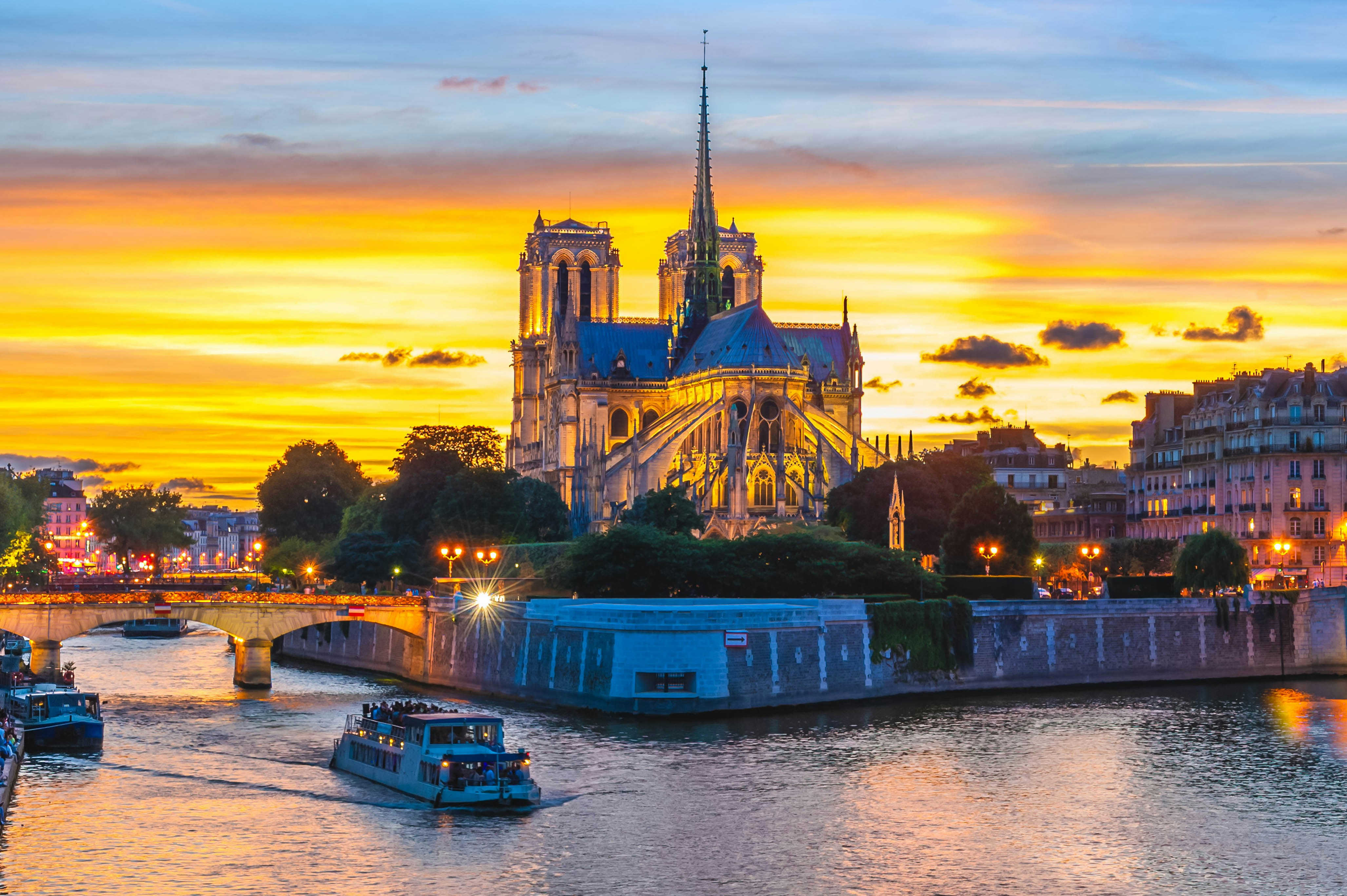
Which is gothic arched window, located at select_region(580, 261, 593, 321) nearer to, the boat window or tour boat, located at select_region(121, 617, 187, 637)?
tour boat, located at select_region(121, 617, 187, 637)

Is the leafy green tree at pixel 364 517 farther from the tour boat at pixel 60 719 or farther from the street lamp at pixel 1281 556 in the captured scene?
the tour boat at pixel 60 719

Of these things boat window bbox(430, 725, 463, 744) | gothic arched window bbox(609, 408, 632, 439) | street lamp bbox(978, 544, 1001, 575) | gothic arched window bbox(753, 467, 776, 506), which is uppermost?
gothic arched window bbox(609, 408, 632, 439)

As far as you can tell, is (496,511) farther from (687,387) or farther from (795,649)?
(795,649)

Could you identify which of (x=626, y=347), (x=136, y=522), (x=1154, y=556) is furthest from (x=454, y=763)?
(x=136, y=522)

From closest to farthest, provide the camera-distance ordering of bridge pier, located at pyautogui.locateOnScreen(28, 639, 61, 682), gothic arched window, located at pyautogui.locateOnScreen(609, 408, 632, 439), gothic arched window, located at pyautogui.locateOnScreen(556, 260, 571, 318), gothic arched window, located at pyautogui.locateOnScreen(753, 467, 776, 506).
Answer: bridge pier, located at pyautogui.locateOnScreen(28, 639, 61, 682), gothic arched window, located at pyautogui.locateOnScreen(753, 467, 776, 506), gothic arched window, located at pyautogui.locateOnScreen(609, 408, 632, 439), gothic arched window, located at pyautogui.locateOnScreen(556, 260, 571, 318)

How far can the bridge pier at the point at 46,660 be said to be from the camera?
72625mm

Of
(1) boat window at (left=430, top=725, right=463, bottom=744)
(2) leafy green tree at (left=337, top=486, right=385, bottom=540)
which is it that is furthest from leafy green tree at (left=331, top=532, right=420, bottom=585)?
(1) boat window at (left=430, top=725, right=463, bottom=744)

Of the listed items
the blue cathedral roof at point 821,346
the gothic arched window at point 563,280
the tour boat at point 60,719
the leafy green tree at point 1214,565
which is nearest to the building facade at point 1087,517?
the blue cathedral roof at point 821,346

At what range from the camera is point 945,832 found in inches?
1829

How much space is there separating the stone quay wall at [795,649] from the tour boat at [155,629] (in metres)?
42.2

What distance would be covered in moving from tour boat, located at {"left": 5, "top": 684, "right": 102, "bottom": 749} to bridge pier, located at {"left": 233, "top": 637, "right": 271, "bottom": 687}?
15856 mm

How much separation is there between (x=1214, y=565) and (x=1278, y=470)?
1448 centimetres

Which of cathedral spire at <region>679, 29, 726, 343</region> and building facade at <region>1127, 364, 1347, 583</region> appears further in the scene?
cathedral spire at <region>679, 29, 726, 343</region>

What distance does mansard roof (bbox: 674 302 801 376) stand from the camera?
12638 cm
